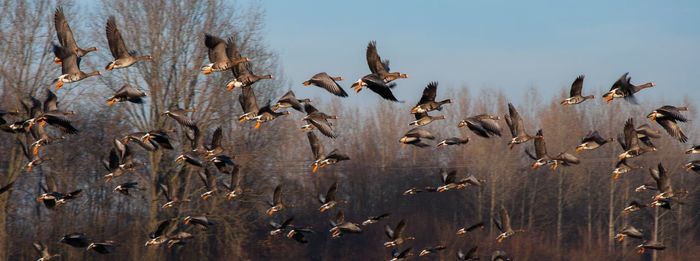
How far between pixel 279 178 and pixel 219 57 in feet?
110

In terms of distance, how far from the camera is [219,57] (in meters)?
19.5

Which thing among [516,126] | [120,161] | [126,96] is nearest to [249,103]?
[126,96]

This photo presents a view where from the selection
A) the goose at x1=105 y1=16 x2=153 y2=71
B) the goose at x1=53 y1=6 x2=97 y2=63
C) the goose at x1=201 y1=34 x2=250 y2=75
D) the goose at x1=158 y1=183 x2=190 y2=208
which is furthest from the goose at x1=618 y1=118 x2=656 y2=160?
the goose at x1=53 y1=6 x2=97 y2=63

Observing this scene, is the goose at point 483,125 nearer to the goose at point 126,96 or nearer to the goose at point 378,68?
the goose at point 378,68

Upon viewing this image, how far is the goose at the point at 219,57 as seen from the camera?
1923cm

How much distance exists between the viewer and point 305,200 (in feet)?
177

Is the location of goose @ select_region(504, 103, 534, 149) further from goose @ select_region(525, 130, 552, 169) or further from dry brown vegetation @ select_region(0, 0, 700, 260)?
dry brown vegetation @ select_region(0, 0, 700, 260)

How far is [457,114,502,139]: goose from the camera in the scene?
21.3 meters

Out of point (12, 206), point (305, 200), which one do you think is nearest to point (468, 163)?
point (305, 200)

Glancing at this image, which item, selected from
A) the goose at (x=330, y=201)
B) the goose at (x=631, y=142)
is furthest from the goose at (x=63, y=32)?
the goose at (x=631, y=142)

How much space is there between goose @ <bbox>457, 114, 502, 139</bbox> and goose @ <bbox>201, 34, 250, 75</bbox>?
4280mm

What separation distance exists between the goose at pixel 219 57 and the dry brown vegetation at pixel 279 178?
19.9 m

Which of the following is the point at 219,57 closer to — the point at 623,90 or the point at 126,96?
the point at 126,96

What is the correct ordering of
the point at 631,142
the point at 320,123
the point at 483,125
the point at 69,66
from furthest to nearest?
the point at 631,142 → the point at 483,125 → the point at 320,123 → the point at 69,66
